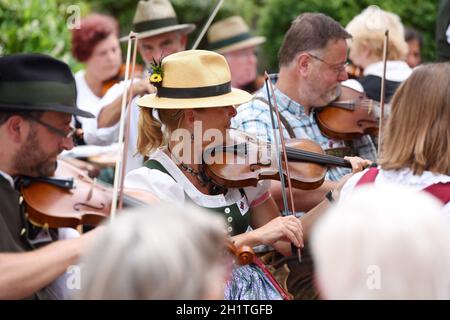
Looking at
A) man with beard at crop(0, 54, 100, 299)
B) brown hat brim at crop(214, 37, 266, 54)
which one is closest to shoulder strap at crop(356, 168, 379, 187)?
man with beard at crop(0, 54, 100, 299)

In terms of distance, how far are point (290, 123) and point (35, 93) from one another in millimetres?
1569

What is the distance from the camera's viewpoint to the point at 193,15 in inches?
410

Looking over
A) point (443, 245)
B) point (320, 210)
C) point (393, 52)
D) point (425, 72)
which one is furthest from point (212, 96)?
point (393, 52)

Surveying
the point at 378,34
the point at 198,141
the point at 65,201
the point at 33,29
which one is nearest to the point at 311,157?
the point at 198,141

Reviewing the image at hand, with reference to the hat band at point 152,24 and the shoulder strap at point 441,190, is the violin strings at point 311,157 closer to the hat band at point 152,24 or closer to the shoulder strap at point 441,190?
the shoulder strap at point 441,190

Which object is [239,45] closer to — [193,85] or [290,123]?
[290,123]

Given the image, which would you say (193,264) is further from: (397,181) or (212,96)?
(212,96)

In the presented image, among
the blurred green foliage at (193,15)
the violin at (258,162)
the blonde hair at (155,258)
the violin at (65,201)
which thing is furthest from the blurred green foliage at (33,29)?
the blonde hair at (155,258)

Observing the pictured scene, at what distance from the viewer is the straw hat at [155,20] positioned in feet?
16.5

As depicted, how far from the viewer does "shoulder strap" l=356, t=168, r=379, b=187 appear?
8.72 ft

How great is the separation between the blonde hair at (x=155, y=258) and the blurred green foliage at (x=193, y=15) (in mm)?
4614

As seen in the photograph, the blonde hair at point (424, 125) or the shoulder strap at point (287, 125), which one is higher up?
the blonde hair at point (424, 125)

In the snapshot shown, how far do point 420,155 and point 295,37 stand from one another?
161 cm

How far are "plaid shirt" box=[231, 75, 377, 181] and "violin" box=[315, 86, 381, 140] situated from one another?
5 cm
